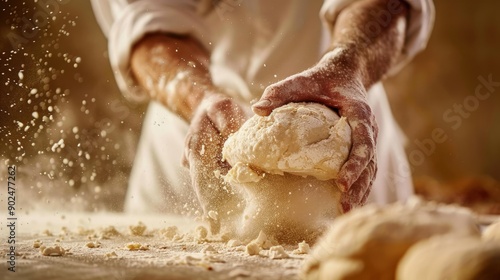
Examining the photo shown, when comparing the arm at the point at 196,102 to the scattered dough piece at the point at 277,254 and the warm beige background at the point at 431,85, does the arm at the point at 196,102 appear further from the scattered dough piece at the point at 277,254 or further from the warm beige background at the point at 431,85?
the warm beige background at the point at 431,85

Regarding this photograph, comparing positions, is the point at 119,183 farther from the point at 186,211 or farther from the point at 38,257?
the point at 38,257

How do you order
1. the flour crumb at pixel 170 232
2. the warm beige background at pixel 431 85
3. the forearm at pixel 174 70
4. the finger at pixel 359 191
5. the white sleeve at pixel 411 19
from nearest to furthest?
the finger at pixel 359 191 < the flour crumb at pixel 170 232 < the forearm at pixel 174 70 < the white sleeve at pixel 411 19 < the warm beige background at pixel 431 85

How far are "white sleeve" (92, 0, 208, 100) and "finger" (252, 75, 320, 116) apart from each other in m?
0.77

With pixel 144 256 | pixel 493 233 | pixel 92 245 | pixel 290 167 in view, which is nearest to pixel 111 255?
pixel 144 256

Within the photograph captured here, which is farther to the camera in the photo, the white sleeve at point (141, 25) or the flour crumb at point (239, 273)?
the white sleeve at point (141, 25)

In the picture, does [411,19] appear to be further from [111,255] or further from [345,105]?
[111,255]

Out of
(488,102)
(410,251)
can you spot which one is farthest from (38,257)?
(488,102)

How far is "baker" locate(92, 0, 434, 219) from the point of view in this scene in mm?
1554

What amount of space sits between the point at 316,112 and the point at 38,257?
706 mm

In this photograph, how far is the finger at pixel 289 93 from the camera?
4.61 ft

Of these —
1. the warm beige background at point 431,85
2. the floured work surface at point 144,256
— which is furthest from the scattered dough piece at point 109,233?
the warm beige background at point 431,85

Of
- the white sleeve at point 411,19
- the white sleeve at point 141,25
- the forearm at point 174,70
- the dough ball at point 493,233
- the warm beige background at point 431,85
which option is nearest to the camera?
the dough ball at point 493,233

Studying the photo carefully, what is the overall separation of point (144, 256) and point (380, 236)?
2.16 ft

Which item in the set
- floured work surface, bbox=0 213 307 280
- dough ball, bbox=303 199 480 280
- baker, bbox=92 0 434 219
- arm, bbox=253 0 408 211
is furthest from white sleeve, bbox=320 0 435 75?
dough ball, bbox=303 199 480 280
